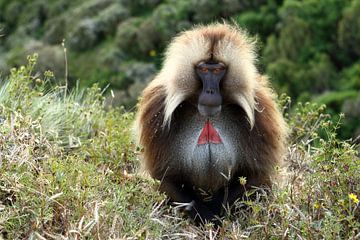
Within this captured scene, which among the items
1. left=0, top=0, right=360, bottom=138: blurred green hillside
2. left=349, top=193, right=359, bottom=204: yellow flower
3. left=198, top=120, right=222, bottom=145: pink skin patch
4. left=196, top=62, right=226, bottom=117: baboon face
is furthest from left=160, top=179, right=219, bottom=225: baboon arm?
left=0, top=0, right=360, bottom=138: blurred green hillside

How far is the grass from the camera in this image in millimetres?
4199

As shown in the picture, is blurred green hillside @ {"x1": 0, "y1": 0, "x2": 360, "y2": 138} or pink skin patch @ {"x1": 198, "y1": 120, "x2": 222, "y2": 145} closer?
pink skin patch @ {"x1": 198, "y1": 120, "x2": 222, "y2": 145}

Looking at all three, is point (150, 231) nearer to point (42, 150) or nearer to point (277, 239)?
point (277, 239)

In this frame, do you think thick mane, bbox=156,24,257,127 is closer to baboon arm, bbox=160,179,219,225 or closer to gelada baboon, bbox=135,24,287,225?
gelada baboon, bbox=135,24,287,225

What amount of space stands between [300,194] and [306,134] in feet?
4.85

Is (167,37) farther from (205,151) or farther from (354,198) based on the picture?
(354,198)

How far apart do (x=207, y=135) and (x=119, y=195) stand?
33.9 inches

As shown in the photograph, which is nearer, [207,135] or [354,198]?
[354,198]

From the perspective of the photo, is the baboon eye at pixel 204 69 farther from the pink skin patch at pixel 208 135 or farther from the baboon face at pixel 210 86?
the pink skin patch at pixel 208 135

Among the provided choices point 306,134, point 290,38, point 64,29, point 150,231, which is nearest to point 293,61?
point 290,38

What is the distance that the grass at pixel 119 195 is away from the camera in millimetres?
4199

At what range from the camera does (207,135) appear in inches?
199

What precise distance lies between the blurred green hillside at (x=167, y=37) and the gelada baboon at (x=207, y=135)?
18588 mm

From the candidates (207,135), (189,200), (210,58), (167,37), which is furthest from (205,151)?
(167,37)
